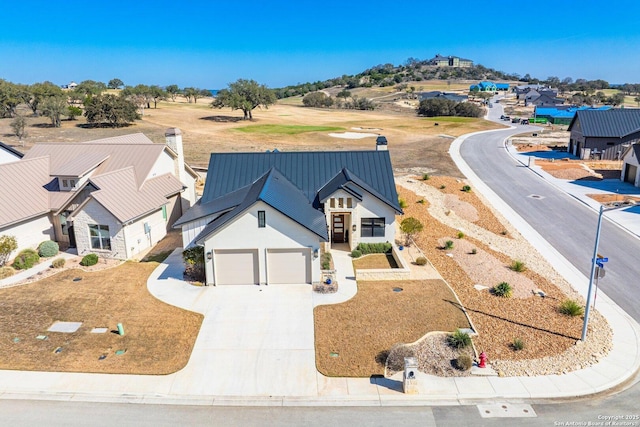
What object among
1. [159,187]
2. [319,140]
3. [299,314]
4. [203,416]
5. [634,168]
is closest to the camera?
[203,416]

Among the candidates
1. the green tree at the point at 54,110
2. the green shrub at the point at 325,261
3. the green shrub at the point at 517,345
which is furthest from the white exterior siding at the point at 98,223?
the green tree at the point at 54,110

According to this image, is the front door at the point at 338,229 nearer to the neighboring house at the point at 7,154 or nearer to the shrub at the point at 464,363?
the shrub at the point at 464,363

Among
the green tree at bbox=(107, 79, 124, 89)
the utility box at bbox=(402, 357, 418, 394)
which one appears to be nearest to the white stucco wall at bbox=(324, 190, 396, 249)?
the utility box at bbox=(402, 357, 418, 394)

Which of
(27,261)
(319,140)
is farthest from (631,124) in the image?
(27,261)

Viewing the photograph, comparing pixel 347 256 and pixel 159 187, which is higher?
pixel 159 187

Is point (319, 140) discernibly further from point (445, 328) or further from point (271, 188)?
point (445, 328)
